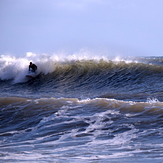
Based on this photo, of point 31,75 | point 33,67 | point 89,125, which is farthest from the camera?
point 33,67

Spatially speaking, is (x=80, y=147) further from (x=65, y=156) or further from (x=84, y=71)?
(x=84, y=71)

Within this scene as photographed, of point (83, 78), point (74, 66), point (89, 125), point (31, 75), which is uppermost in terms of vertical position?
point (74, 66)

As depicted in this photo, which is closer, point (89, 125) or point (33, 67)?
point (89, 125)

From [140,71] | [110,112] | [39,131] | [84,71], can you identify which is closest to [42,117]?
[39,131]

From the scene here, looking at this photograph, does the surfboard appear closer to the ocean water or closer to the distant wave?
the distant wave

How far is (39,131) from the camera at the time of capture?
7754 millimetres

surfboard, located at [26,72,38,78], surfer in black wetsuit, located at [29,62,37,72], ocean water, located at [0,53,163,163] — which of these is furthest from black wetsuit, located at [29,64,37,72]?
ocean water, located at [0,53,163,163]

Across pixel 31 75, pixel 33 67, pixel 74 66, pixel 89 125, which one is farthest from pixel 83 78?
pixel 89 125

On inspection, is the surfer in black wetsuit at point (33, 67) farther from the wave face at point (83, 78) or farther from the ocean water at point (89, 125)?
the ocean water at point (89, 125)

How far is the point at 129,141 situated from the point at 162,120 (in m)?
1.56

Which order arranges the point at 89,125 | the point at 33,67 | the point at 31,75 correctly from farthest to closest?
the point at 33,67
the point at 31,75
the point at 89,125

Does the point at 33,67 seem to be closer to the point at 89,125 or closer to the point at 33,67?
the point at 33,67

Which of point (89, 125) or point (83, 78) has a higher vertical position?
point (83, 78)

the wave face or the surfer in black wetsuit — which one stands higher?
the surfer in black wetsuit
